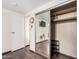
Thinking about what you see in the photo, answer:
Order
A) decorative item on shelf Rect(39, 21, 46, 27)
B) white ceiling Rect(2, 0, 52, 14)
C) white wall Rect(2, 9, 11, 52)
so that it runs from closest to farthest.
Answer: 1. white ceiling Rect(2, 0, 52, 14)
2. decorative item on shelf Rect(39, 21, 46, 27)
3. white wall Rect(2, 9, 11, 52)

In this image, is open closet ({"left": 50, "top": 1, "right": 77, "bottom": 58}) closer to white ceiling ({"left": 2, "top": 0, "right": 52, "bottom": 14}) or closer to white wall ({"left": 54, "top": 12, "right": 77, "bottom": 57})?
white wall ({"left": 54, "top": 12, "right": 77, "bottom": 57})

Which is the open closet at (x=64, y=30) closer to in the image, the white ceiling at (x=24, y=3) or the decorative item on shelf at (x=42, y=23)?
the decorative item on shelf at (x=42, y=23)

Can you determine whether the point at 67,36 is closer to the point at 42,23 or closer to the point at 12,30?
the point at 42,23

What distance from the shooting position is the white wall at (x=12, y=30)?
3.89m

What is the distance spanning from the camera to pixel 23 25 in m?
4.91

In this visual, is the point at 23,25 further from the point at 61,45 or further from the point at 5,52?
the point at 61,45

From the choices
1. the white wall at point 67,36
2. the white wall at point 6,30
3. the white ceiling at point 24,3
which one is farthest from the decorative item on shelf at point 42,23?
the white wall at point 6,30

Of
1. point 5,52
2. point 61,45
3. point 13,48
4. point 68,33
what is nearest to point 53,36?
point 61,45

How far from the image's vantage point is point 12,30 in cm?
421

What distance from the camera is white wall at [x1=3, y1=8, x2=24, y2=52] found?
3.89 meters

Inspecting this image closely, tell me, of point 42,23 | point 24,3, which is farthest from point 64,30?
point 24,3

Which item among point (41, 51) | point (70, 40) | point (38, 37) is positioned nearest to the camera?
point (70, 40)

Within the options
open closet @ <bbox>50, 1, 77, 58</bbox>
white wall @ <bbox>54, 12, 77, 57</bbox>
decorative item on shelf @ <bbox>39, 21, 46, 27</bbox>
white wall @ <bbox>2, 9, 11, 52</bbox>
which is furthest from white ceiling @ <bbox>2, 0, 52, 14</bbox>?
white wall @ <bbox>54, 12, 77, 57</bbox>

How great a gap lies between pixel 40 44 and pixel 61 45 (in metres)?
1.05
